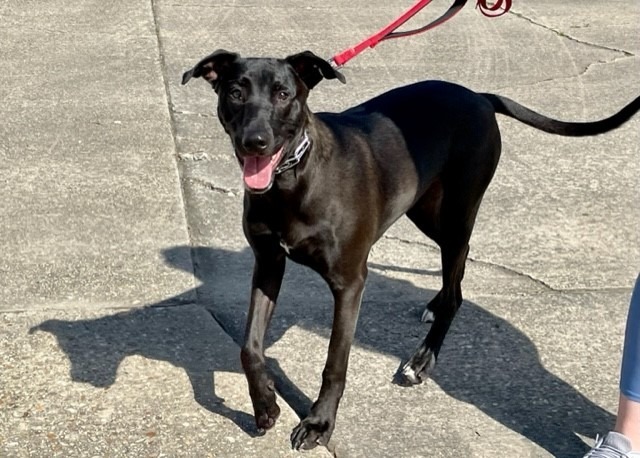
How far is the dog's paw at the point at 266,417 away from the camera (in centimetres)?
404

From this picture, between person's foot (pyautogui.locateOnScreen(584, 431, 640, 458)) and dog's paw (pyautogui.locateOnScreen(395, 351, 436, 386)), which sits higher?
person's foot (pyautogui.locateOnScreen(584, 431, 640, 458))

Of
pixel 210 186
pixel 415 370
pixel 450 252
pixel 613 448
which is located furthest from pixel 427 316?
pixel 210 186

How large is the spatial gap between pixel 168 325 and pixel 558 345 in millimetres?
1621

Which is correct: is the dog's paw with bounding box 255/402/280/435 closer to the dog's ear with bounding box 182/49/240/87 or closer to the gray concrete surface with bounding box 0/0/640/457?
the gray concrete surface with bounding box 0/0/640/457

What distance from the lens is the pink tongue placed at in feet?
12.3

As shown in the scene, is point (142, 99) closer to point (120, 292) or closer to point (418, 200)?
point (120, 292)

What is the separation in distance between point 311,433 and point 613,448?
40.3 inches

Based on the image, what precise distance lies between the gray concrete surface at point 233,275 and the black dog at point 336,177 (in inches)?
9.5

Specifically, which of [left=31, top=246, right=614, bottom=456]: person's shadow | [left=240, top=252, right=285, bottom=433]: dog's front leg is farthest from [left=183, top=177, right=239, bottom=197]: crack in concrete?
[left=240, top=252, right=285, bottom=433]: dog's front leg

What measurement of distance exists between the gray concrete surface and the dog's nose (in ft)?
3.49

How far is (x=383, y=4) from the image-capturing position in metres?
10.0

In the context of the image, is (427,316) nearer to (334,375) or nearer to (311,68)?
(334,375)

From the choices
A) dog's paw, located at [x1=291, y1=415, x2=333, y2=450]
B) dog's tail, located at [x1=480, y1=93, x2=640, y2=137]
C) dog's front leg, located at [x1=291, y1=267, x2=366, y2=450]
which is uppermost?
A: dog's tail, located at [x1=480, y1=93, x2=640, y2=137]

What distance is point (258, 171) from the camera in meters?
3.78
